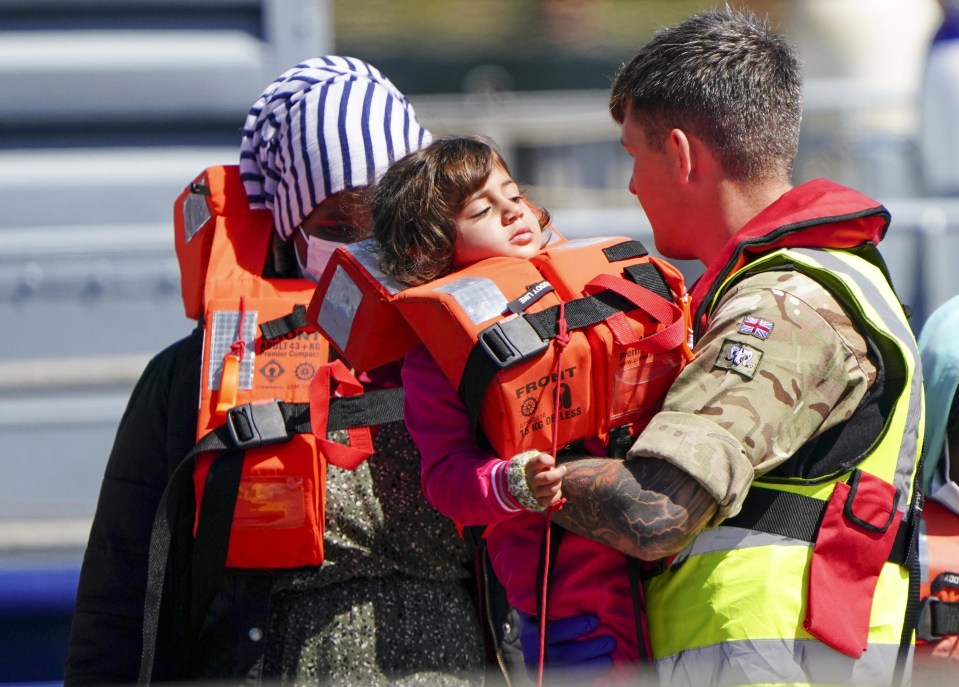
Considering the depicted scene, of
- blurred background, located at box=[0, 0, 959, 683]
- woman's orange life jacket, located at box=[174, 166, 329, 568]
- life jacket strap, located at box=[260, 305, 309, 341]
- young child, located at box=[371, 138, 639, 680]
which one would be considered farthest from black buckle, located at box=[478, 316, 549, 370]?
blurred background, located at box=[0, 0, 959, 683]

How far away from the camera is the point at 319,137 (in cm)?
238

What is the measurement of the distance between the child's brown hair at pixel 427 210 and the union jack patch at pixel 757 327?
0.58m

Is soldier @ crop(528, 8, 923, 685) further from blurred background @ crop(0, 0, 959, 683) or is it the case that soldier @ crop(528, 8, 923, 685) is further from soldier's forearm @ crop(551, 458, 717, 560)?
blurred background @ crop(0, 0, 959, 683)

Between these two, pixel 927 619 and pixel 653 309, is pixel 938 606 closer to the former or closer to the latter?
pixel 927 619

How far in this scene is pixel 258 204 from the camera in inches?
102

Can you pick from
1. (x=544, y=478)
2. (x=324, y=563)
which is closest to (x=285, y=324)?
(x=324, y=563)

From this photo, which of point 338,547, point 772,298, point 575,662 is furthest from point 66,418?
point 772,298

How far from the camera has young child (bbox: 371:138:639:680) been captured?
1.94 m

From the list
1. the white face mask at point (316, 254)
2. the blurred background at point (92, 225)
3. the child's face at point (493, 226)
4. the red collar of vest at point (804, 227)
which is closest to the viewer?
the red collar of vest at point (804, 227)

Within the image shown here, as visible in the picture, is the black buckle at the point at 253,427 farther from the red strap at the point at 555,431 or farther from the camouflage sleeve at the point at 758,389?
the camouflage sleeve at the point at 758,389

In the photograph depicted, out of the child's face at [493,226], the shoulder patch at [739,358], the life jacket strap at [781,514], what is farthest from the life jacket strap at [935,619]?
the child's face at [493,226]

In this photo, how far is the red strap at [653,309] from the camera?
6.51ft

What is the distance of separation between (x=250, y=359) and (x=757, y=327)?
99 cm

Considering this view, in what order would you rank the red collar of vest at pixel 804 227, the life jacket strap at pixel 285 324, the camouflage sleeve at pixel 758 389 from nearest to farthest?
the camouflage sleeve at pixel 758 389 → the red collar of vest at pixel 804 227 → the life jacket strap at pixel 285 324
